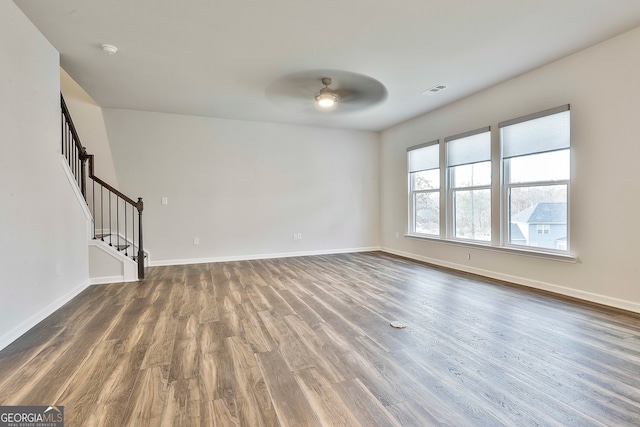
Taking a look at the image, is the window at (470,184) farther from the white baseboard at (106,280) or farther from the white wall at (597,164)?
the white baseboard at (106,280)

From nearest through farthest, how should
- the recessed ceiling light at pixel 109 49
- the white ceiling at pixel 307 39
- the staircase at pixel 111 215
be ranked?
the white ceiling at pixel 307 39 → the recessed ceiling light at pixel 109 49 → the staircase at pixel 111 215

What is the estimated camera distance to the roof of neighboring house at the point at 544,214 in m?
3.57

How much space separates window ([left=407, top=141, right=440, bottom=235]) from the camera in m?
5.48

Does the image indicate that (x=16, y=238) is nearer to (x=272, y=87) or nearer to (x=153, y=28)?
(x=153, y=28)

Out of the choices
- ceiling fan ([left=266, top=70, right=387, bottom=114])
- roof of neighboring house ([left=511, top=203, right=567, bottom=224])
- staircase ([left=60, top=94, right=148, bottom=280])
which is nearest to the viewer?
roof of neighboring house ([left=511, top=203, right=567, bottom=224])

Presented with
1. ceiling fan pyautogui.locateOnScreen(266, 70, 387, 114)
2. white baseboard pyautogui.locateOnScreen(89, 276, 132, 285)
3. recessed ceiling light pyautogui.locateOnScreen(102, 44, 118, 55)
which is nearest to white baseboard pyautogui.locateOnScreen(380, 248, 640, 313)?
ceiling fan pyautogui.locateOnScreen(266, 70, 387, 114)

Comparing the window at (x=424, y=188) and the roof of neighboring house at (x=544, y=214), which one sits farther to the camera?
the window at (x=424, y=188)

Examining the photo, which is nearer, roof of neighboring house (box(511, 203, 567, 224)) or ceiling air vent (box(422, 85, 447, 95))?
roof of neighboring house (box(511, 203, 567, 224))

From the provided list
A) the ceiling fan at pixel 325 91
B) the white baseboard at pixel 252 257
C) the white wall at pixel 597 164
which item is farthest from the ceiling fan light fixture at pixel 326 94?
the white baseboard at pixel 252 257

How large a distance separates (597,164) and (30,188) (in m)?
5.70

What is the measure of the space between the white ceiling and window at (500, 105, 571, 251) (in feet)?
2.47

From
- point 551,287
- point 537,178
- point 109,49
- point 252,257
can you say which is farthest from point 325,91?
point 551,287

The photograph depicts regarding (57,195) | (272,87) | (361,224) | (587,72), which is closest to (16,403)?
(57,195)

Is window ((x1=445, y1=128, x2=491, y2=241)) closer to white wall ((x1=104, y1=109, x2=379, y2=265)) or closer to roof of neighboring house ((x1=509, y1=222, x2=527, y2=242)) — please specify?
roof of neighboring house ((x1=509, y1=222, x2=527, y2=242))
